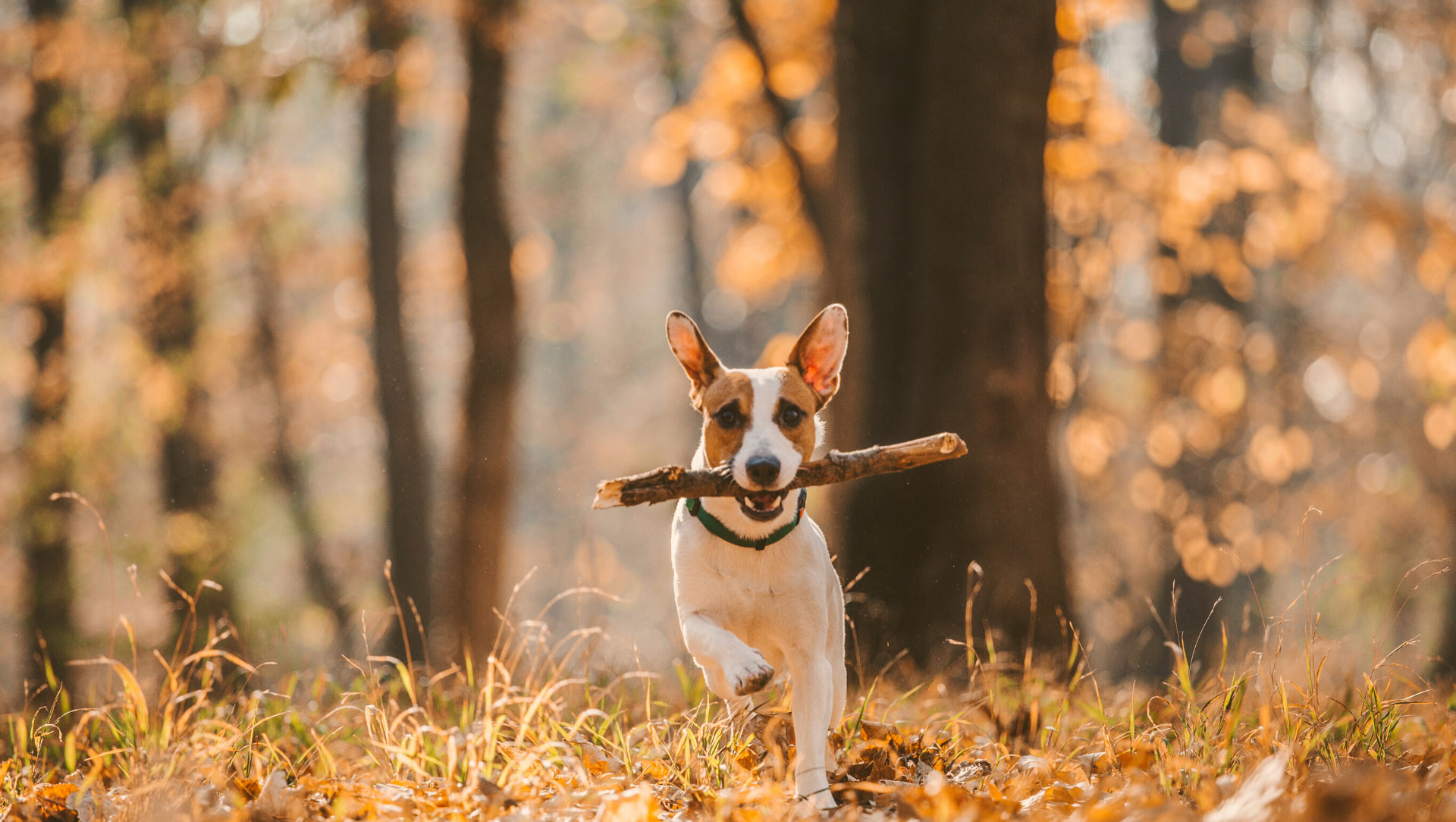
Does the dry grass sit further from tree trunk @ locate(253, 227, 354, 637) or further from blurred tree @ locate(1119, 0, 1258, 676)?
tree trunk @ locate(253, 227, 354, 637)

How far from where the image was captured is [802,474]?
10.4ft

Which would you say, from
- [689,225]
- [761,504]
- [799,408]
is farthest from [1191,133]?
[761,504]

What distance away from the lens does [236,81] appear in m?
8.43

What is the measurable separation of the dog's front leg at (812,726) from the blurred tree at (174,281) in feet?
23.9

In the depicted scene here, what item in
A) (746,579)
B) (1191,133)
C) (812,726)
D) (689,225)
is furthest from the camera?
(689,225)

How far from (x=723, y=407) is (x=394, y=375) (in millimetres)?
7930

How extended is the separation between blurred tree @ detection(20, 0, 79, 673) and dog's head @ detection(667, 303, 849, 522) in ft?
27.0

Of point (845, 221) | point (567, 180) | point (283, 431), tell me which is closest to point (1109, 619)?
point (845, 221)

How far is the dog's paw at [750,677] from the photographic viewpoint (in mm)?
2773

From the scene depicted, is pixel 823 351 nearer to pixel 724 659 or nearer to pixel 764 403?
pixel 764 403

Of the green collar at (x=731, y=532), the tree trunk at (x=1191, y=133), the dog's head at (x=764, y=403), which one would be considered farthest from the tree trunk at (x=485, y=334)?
the tree trunk at (x=1191, y=133)

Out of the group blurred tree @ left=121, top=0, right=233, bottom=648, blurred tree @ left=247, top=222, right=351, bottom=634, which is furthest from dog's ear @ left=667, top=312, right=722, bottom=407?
blurred tree @ left=247, top=222, right=351, bottom=634

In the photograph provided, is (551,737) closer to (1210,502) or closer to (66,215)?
(66,215)

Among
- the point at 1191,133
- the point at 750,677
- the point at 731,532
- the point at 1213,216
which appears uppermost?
the point at 1191,133
